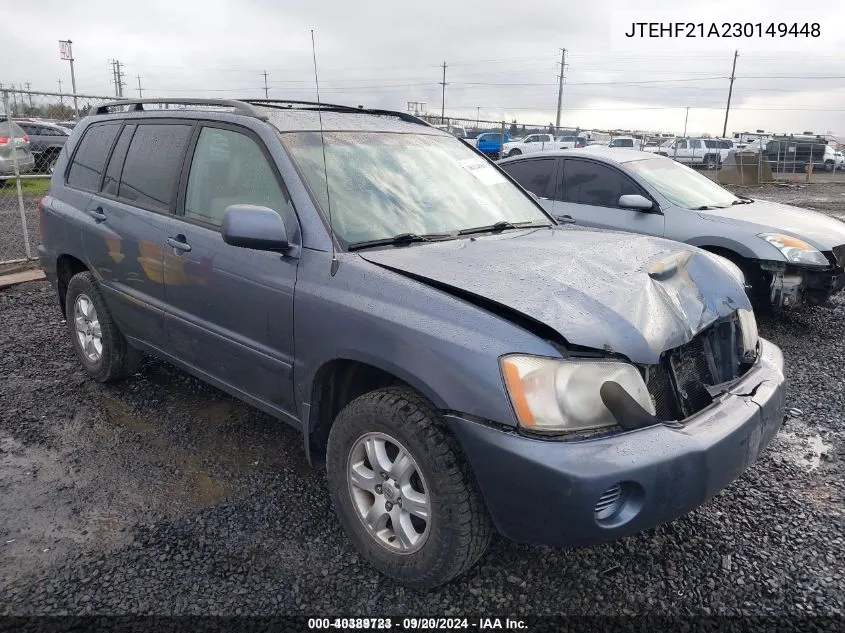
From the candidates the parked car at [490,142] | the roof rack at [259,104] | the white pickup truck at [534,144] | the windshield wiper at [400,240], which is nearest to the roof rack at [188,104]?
the roof rack at [259,104]

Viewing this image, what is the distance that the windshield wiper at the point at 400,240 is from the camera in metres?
2.71

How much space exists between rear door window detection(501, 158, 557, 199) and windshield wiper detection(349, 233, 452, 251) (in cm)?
406

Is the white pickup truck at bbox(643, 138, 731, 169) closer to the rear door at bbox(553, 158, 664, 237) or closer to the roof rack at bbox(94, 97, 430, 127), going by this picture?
the rear door at bbox(553, 158, 664, 237)

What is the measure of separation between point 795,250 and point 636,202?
4.48ft

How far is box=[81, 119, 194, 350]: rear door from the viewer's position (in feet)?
11.4

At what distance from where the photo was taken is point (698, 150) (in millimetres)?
30328

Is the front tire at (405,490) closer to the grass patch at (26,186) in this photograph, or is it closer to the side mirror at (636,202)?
the side mirror at (636,202)

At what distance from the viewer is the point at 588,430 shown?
212 cm

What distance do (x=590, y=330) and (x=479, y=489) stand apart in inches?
26.3

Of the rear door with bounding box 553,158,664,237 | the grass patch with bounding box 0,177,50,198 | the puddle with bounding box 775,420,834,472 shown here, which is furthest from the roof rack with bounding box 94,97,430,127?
the grass patch with bounding box 0,177,50,198

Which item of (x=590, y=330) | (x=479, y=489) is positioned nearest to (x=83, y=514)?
(x=479, y=489)

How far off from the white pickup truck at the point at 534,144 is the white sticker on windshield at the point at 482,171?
69.8ft

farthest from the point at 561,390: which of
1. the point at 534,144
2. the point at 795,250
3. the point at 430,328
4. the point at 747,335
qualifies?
the point at 534,144

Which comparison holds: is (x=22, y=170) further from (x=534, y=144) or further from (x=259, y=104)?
(x=534, y=144)
